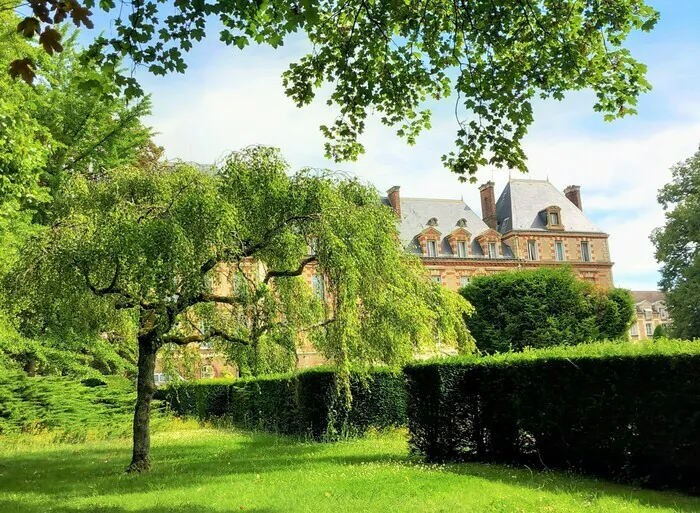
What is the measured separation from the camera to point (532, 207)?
4541 cm

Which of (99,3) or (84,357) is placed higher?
(99,3)

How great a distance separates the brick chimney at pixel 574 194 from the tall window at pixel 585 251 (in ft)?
12.2

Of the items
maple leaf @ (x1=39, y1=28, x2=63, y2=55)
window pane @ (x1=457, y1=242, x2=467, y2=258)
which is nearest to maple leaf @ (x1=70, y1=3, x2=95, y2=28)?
maple leaf @ (x1=39, y1=28, x2=63, y2=55)

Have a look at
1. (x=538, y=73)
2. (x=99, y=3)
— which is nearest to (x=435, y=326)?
(x=538, y=73)

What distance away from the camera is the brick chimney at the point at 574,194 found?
1913 inches

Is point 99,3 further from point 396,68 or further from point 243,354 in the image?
point 243,354

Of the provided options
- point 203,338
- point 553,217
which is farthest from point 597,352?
point 553,217

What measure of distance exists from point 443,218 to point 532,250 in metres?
7.07

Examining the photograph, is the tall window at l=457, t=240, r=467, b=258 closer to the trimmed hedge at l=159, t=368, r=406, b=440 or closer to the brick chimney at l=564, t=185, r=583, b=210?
the brick chimney at l=564, t=185, r=583, b=210

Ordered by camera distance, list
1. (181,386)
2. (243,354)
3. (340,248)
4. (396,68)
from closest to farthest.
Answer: (396,68) → (340,248) → (243,354) → (181,386)

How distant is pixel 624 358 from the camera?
8.05 meters

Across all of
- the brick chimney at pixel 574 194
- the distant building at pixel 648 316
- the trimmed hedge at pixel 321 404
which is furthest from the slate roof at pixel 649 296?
the trimmed hedge at pixel 321 404

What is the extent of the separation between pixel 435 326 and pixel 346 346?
2.26 metres

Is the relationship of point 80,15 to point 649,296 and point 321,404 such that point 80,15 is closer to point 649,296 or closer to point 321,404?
point 321,404
